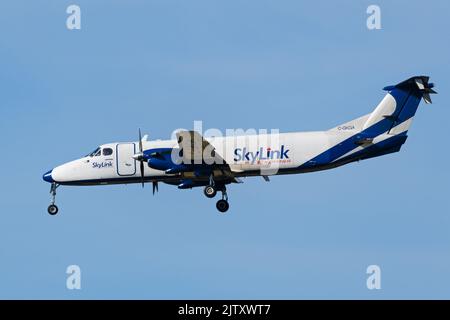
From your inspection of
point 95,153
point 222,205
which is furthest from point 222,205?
point 95,153

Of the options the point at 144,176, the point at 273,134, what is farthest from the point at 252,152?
the point at 144,176

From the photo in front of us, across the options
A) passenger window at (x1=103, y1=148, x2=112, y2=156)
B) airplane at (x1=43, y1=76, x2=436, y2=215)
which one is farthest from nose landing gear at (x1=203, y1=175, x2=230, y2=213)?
passenger window at (x1=103, y1=148, x2=112, y2=156)

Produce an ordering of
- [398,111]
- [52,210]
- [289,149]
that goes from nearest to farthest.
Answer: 1. [289,149]
2. [398,111]
3. [52,210]

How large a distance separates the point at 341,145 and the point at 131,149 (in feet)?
36.9

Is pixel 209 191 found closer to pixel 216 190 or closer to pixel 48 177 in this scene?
pixel 216 190

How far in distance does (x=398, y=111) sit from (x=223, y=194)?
33.2ft

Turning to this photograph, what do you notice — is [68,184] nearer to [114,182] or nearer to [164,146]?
[114,182]

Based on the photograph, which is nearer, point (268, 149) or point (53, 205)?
point (268, 149)

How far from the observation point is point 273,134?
53.2m

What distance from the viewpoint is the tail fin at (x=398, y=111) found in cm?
5325

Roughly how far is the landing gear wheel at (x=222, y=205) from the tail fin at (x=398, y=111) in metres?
8.14

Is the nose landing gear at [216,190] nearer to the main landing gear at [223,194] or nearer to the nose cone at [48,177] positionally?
the main landing gear at [223,194]

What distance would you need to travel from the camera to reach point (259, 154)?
53031 millimetres
